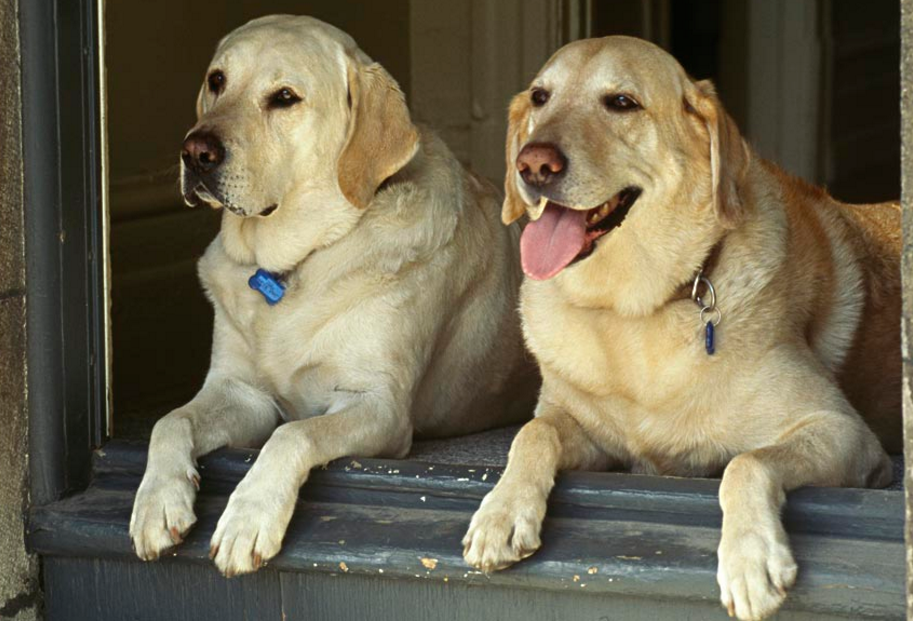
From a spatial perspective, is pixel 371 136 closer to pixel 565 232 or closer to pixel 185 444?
pixel 565 232

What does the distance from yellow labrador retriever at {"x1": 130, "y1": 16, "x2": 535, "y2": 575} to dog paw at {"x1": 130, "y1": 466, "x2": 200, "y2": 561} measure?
0.19 metres

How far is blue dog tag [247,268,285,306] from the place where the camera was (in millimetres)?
3740

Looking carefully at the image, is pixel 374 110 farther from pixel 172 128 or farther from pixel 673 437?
pixel 172 128

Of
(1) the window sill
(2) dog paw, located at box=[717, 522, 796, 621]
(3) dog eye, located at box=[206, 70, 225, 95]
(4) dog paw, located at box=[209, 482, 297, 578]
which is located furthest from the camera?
(3) dog eye, located at box=[206, 70, 225, 95]

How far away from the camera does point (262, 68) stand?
362 centimetres

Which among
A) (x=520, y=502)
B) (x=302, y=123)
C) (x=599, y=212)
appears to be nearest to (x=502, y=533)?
(x=520, y=502)

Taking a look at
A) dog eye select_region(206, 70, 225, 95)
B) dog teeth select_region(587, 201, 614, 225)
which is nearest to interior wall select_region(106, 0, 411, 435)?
dog eye select_region(206, 70, 225, 95)

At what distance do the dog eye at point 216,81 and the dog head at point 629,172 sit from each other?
0.84 metres

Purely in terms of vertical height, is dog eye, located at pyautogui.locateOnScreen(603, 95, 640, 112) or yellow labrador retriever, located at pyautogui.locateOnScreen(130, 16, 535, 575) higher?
dog eye, located at pyautogui.locateOnScreen(603, 95, 640, 112)

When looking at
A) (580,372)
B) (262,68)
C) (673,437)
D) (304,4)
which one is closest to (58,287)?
(262,68)

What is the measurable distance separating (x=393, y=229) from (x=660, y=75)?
0.83m

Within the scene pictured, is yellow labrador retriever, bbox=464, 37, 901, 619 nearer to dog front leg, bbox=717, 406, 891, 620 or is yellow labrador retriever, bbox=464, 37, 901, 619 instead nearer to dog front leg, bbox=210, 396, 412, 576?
dog front leg, bbox=717, 406, 891, 620

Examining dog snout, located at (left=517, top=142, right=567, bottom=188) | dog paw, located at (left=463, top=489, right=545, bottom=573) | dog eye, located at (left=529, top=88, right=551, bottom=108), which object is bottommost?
dog paw, located at (left=463, top=489, right=545, bottom=573)

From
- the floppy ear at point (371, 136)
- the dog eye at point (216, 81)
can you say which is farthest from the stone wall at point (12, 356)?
the floppy ear at point (371, 136)
